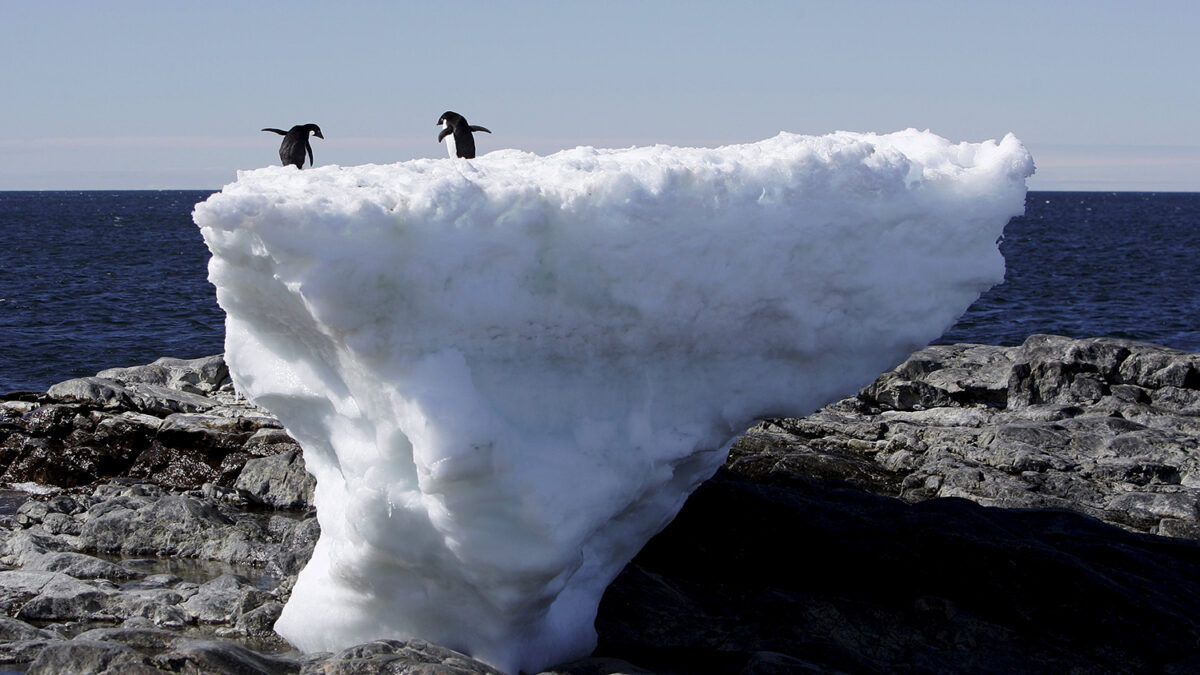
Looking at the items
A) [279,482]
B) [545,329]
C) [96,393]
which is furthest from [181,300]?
[545,329]

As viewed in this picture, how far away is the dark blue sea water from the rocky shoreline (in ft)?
39.2

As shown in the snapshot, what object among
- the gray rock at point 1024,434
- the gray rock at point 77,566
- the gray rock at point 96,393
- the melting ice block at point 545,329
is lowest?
the gray rock at point 1024,434

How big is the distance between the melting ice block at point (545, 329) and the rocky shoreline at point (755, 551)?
604mm

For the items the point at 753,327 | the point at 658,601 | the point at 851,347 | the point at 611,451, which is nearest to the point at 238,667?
the point at 611,451

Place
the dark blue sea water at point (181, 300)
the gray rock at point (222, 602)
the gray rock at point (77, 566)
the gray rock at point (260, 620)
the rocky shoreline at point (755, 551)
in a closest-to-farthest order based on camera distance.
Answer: the rocky shoreline at point (755, 551) → the gray rock at point (260, 620) → the gray rock at point (222, 602) → the gray rock at point (77, 566) → the dark blue sea water at point (181, 300)

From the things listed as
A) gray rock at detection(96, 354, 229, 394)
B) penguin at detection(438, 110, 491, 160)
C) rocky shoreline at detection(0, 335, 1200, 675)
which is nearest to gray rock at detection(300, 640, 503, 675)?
rocky shoreline at detection(0, 335, 1200, 675)

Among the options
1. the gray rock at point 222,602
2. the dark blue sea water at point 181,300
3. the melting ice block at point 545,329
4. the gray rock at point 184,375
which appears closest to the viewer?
the melting ice block at point 545,329

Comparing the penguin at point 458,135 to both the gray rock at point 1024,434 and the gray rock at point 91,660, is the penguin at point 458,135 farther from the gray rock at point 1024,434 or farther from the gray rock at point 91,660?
the gray rock at point 91,660

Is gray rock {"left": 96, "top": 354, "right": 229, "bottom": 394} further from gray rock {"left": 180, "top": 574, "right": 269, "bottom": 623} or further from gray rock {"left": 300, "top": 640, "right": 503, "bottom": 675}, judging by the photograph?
gray rock {"left": 300, "top": 640, "right": 503, "bottom": 675}

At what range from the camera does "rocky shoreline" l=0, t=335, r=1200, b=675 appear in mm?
8133

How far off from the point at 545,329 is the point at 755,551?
3.20 metres

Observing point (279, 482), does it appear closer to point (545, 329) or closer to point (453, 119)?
point (453, 119)

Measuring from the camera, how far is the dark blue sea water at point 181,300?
3011 cm

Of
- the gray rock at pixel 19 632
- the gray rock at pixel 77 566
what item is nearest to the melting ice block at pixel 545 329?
the gray rock at pixel 19 632
